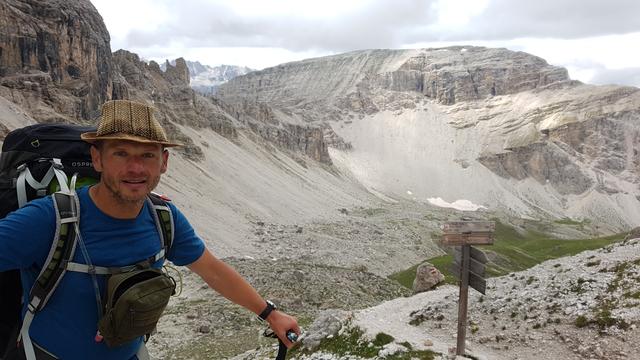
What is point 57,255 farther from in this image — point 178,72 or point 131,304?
point 178,72

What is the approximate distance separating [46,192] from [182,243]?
4.55ft

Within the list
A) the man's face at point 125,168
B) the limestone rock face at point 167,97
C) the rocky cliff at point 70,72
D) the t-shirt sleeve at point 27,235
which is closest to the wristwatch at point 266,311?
the man's face at point 125,168

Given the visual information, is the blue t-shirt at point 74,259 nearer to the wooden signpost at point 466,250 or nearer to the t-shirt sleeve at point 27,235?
the t-shirt sleeve at point 27,235

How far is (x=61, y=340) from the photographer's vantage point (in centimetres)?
404

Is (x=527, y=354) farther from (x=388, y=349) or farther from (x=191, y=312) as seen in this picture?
(x=191, y=312)

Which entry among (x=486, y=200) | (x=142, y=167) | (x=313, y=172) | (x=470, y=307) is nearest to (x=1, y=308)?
(x=142, y=167)

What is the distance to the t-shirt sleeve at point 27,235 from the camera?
12.0 feet

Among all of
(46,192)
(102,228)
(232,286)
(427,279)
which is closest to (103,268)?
(102,228)

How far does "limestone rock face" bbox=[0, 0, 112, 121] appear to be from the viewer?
73.2 metres

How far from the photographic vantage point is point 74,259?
12.8 ft

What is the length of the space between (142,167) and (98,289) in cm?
113

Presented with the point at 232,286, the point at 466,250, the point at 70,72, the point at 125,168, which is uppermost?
the point at 70,72

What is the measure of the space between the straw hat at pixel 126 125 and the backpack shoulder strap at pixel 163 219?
0.72 meters

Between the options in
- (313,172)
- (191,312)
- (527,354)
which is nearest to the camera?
(527,354)
